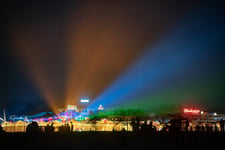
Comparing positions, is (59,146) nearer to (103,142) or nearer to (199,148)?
(103,142)

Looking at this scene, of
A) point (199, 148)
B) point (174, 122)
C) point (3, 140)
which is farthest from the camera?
point (174, 122)

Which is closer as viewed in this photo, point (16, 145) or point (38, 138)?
point (16, 145)

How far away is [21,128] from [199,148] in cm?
2225

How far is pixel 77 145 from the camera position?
13273mm

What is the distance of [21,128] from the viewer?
27.3 meters

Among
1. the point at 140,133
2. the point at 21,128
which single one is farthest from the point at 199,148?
the point at 21,128

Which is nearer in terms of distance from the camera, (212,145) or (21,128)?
(212,145)

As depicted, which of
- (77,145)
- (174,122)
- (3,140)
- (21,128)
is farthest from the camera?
(21,128)

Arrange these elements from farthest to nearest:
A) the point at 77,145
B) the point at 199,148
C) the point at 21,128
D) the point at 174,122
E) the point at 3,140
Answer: the point at 21,128
the point at 174,122
the point at 3,140
the point at 77,145
the point at 199,148

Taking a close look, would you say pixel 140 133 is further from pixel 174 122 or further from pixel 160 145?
pixel 160 145

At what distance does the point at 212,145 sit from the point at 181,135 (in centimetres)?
270

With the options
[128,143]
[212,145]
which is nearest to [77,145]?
[128,143]

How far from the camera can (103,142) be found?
1399 cm

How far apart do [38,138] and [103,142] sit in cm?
492
